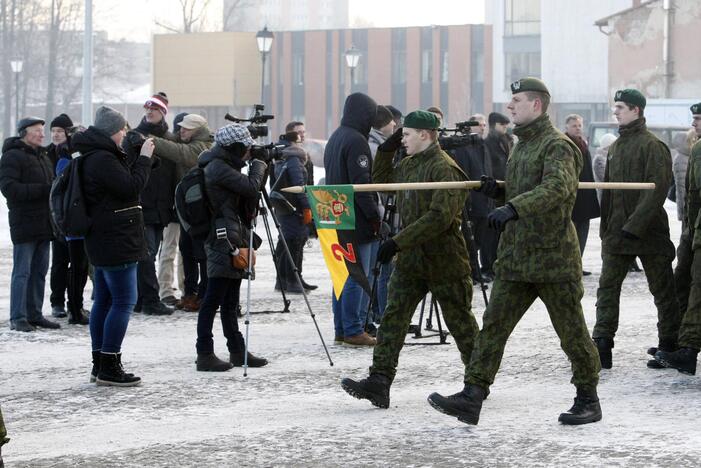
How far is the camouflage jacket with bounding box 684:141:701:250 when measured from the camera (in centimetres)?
866

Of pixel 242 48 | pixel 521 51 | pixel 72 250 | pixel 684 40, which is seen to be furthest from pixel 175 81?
pixel 72 250

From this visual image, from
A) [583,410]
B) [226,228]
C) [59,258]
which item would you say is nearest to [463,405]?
[583,410]

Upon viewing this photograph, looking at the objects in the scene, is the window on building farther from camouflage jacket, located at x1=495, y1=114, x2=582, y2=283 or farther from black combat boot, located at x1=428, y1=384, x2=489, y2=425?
black combat boot, located at x1=428, y1=384, x2=489, y2=425

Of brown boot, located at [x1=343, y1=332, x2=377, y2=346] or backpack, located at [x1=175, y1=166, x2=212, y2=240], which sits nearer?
backpack, located at [x1=175, y1=166, x2=212, y2=240]

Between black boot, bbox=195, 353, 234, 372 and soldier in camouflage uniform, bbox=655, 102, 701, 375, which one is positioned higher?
soldier in camouflage uniform, bbox=655, 102, 701, 375

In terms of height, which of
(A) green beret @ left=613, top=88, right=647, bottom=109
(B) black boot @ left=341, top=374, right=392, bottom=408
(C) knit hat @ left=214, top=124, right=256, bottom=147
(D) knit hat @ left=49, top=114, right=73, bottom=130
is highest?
(A) green beret @ left=613, top=88, right=647, bottom=109

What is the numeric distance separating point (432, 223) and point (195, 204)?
2.26m

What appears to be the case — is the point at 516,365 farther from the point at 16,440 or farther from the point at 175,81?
the point at 175,81

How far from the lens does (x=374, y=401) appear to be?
768 cm

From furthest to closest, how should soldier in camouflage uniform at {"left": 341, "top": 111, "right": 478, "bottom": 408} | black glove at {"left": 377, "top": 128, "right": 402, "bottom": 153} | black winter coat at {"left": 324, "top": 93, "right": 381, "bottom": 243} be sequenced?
black winter coat at {"left": 324, "top": 93, "right": 381, "bottom": 243} → black glove at {"left": 377, "top": 128, "right": 402, "bottom": 153} → soldier in camouflage uniform at {"left": 341, "top": 111, "right": 478, "bottom": 408}

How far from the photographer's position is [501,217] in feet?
22.1

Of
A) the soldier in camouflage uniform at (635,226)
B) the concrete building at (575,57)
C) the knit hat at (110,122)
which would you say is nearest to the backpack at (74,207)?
the knit hat at (110,122)

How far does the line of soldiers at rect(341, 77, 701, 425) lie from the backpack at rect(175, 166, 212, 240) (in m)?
1.42

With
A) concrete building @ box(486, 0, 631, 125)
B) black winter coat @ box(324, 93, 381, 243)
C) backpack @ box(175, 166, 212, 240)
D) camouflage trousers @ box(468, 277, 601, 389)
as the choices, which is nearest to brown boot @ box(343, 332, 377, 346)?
black winter coat @ box(324, 93, 381, 243)
